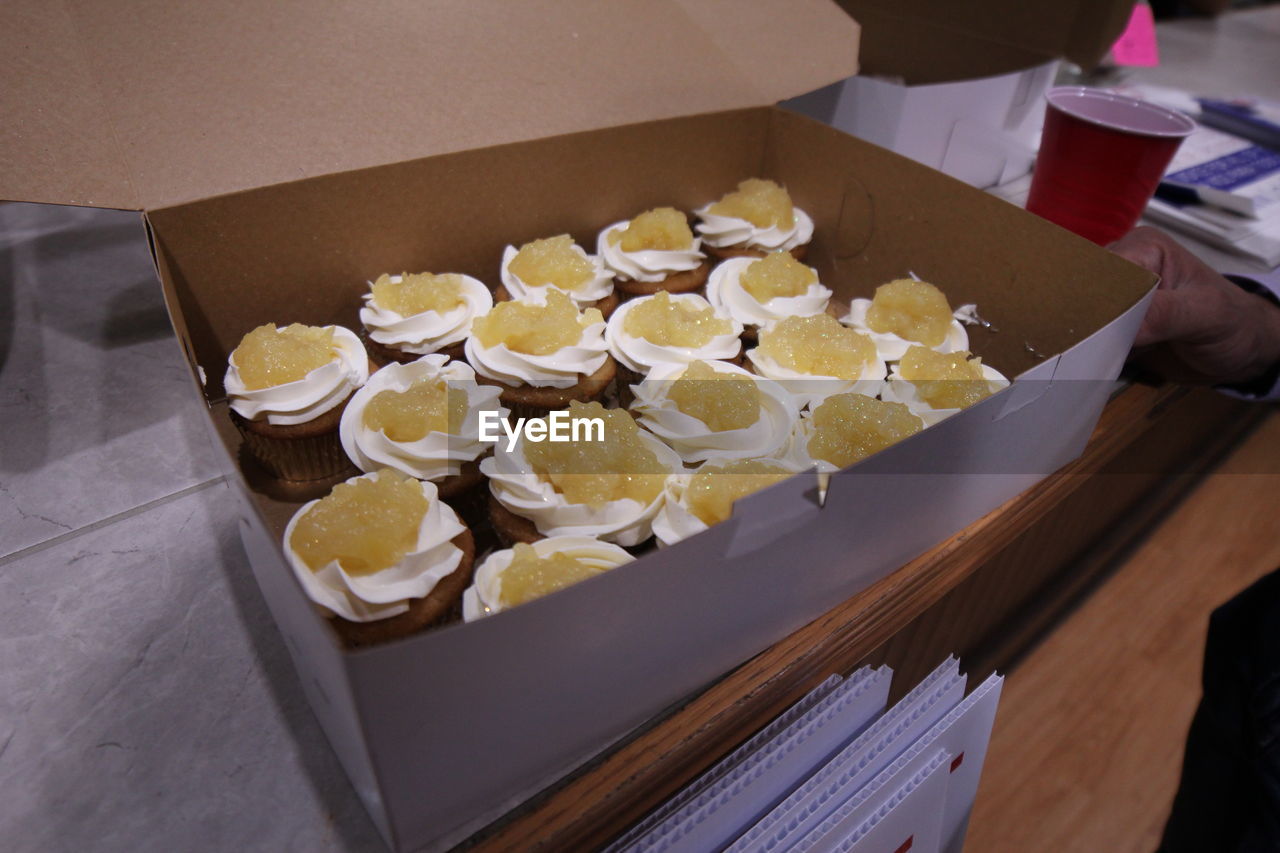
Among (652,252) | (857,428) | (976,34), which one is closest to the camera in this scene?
(857,428)

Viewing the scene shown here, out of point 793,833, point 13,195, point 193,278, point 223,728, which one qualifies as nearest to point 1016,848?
point 793,833

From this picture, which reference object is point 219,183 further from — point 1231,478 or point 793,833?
point 1231,478

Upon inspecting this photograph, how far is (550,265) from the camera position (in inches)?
66.9

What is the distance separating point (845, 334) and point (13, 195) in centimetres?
140

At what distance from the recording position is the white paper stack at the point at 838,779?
92 centimetres

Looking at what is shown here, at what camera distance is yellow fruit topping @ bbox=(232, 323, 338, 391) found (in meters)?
1.39

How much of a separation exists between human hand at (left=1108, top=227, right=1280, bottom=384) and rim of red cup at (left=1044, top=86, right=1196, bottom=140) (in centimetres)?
42

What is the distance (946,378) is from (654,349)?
57cm

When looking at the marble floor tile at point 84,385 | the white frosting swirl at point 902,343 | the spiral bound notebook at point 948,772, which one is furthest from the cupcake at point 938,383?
the marble floor tile at point 84,385

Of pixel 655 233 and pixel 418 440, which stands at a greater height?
pixel 655 233

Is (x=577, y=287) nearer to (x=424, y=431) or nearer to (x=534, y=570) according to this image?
(x=424, y=431)

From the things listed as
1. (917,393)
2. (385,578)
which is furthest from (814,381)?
(385,578)

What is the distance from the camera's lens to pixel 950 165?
7.50 ft

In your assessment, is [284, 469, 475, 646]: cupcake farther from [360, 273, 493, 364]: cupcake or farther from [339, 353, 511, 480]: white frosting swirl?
[360, 273, 493, 364]: cupcake
